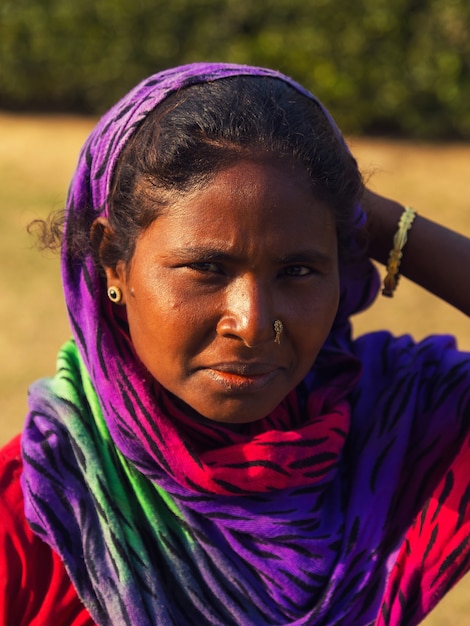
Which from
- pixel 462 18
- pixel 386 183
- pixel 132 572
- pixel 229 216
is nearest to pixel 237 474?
pixel 132 572

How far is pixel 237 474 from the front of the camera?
1.92 m

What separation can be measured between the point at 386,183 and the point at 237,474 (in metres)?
5.76

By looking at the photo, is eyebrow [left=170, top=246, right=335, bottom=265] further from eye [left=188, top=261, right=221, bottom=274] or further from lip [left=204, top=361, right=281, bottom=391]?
lip [left=204, top=361, right=281, bottom=391]

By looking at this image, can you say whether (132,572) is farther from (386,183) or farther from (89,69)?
(89,69)

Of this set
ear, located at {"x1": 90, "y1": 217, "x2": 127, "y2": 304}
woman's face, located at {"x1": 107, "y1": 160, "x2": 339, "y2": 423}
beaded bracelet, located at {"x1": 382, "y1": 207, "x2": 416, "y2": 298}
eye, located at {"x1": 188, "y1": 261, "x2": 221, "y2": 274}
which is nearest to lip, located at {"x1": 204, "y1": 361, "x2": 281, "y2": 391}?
woman's face, located at {"x1": 107, "y1": 160, "x2": 339, "y2": 423}

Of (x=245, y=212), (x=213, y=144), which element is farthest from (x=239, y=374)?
(x=213, y=144)

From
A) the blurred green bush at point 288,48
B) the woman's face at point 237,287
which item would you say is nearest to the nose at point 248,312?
the woman's face at point 237,287

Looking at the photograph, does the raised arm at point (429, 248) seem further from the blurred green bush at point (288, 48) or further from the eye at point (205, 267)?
the blurred green bush at point (288, 48)

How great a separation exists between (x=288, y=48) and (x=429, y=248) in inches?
252

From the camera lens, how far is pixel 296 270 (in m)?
1.79

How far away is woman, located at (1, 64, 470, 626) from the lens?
174 centimetres

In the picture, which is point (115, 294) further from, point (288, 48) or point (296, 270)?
point (288, 48)

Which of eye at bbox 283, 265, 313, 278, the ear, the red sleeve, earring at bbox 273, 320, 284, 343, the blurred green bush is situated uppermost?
the blurred green bush

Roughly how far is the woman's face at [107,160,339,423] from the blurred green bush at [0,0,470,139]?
6590 mm
